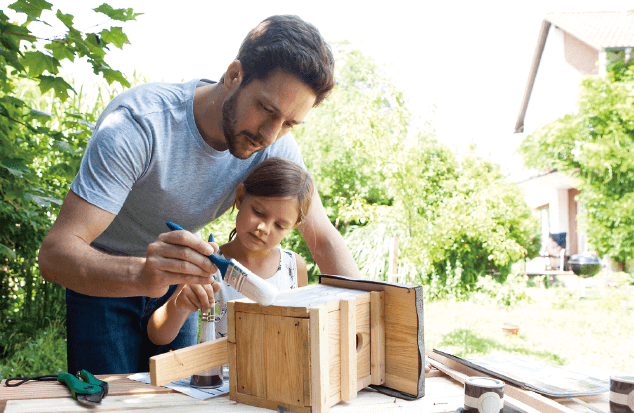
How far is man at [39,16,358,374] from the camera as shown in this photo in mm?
1318

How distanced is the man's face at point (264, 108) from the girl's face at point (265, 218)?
0.26 m

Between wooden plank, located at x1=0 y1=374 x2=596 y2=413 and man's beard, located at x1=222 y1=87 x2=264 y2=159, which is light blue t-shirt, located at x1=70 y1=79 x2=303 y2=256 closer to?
man's beard, located at x1=222 y1=87 x2=264 y2=159

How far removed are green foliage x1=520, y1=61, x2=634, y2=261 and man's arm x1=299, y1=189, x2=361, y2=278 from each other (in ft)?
28.0

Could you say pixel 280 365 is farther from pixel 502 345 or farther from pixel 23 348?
pixel 502 345

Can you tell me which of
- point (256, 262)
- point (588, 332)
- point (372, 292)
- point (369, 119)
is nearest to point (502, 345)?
point (588, 332)

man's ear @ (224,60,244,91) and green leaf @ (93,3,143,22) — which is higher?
green leaf @ (93,3,143,22)

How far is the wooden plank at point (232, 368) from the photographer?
1.34m

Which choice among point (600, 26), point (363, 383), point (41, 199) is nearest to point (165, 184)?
point (363, 383)

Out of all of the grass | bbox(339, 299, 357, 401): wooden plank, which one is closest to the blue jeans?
bbox(339, 299, 357, 401): wooden plank

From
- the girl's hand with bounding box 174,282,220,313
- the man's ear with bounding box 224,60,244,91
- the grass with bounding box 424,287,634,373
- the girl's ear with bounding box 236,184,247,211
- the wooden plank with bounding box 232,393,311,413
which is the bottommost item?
the grass with bounding box 424,287,634,373

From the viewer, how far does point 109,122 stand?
1560 mm

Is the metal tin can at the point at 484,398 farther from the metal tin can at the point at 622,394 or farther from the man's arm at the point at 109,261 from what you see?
the man's arm at the point at 109,261

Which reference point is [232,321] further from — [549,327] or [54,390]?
[549,327]

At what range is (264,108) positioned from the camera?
65.5 inches
